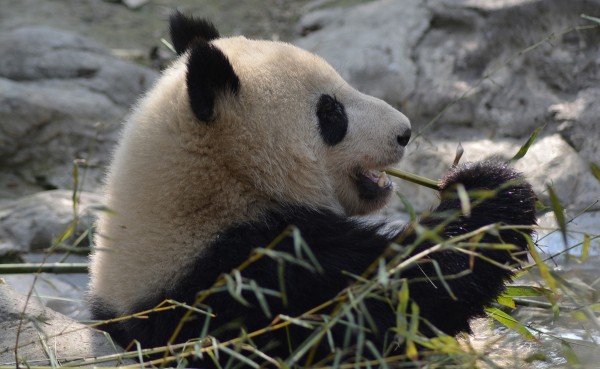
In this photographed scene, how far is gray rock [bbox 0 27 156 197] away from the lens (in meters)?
6.16

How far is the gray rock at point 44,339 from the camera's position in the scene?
9.70ft

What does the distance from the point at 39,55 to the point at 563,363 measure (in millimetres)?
4994

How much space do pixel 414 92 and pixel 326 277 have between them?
3.57 metres

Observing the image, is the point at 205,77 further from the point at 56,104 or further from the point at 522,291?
the point at 56,104

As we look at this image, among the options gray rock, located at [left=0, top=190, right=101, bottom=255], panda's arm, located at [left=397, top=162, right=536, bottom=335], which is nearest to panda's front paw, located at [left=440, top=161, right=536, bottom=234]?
panda's arm, located at [left=397, top=162, right=536, bottom=335]

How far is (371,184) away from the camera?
348cm

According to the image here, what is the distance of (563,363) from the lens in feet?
10.6

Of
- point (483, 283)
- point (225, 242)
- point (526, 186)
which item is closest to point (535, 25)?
point (526, 186)

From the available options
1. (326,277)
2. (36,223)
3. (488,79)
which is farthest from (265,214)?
(488,79)

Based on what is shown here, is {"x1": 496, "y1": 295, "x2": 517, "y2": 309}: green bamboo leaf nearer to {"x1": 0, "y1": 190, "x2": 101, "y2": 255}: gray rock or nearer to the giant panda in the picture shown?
the giant panda

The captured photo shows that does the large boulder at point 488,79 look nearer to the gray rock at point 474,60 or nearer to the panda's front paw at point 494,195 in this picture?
the gray rock at point 474,60

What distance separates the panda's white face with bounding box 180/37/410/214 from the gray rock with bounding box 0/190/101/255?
2.05m

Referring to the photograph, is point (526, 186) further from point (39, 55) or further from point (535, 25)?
point (39, 55)

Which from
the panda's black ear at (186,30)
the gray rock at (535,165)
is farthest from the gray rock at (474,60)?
the panda's black ear at (186,30)
